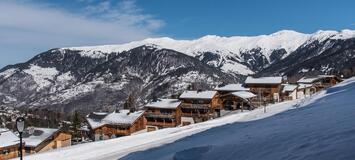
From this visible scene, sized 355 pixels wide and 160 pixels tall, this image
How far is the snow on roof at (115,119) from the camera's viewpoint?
87.5 meters

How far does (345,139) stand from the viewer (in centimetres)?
1234

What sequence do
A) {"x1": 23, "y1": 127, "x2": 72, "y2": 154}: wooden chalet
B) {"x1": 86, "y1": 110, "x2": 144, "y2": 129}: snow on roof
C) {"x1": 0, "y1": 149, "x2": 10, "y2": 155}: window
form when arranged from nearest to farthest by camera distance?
{"x1": 0, "y1": 149, "x2": 10, "y2": 155}: window < {"x1": 23, "y1": 127, "x2": 72, "y2": 154}: wooden chalet < {"x1": 86, "y1": 110, "x2": 144, "y2": 129}: snow on roof

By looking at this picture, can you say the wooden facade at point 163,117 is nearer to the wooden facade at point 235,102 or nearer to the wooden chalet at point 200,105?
the wooden chalet at point 200,105

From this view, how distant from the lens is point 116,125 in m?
87.7

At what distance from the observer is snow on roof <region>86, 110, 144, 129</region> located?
87463mm

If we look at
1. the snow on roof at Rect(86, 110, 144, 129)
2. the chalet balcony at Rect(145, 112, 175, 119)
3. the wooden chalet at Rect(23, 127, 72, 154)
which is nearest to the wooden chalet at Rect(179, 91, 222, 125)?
the chalet balcony at Rect(145, 112, 175, 119)

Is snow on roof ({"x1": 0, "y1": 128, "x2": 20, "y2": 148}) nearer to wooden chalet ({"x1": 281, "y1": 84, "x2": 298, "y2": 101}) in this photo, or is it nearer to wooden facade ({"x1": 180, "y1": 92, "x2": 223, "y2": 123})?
wooden facade ({"x1": 180, "y1": 92, "x2": 223, "y2": 123})

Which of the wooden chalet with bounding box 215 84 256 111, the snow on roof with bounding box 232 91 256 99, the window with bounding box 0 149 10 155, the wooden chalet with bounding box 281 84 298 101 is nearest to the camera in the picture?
the window with bounding box 0 149 10 155

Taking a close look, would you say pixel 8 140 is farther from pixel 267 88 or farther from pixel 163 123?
pixel 267 88

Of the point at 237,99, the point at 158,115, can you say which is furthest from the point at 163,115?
the point at 237,99

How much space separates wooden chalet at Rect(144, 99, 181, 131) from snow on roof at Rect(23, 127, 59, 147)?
20883 millimetres

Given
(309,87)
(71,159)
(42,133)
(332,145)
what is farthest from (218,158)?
(309,87)

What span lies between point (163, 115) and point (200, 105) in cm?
745

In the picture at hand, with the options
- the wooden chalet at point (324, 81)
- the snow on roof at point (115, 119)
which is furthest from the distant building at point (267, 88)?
the snow on roof at point (115, 119)
